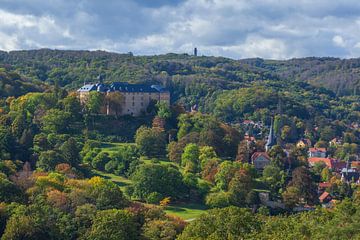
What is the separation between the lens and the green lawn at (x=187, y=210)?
55.1 metres

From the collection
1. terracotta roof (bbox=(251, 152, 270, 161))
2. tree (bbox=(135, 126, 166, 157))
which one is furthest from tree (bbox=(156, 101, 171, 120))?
terracotta roof (bbox=(251, 152, 270, 161))

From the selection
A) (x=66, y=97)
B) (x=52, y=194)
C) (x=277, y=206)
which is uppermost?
(x=66, y=97)

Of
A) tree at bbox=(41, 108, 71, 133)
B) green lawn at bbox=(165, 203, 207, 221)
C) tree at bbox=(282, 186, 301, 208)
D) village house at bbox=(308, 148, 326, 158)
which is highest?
tree at bbox=(41, 108, 71, 133)

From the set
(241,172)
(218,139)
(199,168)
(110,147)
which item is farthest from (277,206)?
(110,147)

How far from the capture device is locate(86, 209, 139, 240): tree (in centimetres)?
4209

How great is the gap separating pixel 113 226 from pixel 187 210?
638 inches

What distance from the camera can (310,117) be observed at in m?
143

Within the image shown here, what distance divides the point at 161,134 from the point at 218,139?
733 cm

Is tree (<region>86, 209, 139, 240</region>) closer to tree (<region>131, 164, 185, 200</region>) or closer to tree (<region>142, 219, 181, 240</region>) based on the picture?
tree (<region>142, 219, 181, 240</region>)

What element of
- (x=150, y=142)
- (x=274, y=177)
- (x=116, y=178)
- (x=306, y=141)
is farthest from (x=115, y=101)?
(x=306, y=141)

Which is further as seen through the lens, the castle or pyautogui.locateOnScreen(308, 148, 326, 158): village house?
pyautogui.locateOnScreen(308, 148, 326, 158): village house

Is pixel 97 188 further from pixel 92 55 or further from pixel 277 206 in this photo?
pixel 92 55

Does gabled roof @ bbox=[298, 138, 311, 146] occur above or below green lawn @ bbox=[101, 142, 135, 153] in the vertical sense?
below

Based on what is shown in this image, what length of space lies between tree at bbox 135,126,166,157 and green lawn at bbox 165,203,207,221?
15682 millimetres
